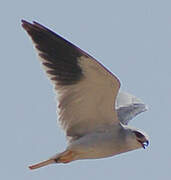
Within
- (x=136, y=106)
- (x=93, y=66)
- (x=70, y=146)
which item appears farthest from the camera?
(x=136, y=106)

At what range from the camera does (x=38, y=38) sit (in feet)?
41.5

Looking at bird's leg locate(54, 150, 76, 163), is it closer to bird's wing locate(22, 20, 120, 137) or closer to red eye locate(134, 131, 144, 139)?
bird's wing locate(22, 20, 120, 137)

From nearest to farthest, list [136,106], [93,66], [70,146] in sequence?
[93,66] < [70,146] < [136,106]

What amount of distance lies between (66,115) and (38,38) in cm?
142

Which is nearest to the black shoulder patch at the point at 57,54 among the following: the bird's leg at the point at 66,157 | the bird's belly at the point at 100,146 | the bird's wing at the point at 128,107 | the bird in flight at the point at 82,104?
the bird in flight at the point at 82,104

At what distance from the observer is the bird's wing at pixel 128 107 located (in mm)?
15051

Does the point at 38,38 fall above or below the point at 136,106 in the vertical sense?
above

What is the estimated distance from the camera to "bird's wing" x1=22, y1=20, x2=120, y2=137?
1262 cm

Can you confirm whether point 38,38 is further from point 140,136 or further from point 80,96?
point 140,136

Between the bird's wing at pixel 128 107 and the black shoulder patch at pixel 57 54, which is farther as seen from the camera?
the bird's wing at pixel 128 107

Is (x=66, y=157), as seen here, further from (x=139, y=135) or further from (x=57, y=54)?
(x=57, y=54)

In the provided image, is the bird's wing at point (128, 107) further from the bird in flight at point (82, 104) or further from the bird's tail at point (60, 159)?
the bird's tail at point (60, 159)

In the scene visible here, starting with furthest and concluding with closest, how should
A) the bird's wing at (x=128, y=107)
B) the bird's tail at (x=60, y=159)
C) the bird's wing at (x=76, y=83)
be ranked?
the bird's wing at (x=128, y=107), the bird's tail at (x=60, y=159), the bird's wing at (x=76, y=83)

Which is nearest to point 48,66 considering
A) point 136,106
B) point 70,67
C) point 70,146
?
point 70,67
